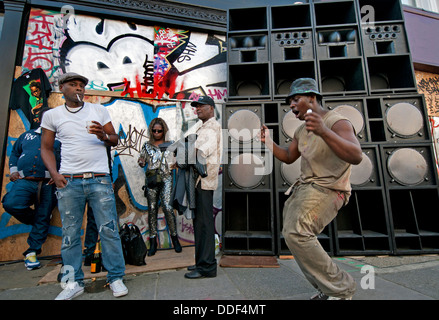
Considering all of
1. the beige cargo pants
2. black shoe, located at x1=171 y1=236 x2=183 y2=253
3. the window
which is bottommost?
black shoe, located at x1=171 y1=236 x2=183 y2=253

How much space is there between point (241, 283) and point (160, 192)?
1.77m

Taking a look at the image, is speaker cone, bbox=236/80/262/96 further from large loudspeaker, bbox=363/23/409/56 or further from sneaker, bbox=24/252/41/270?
sneaker, bbox=24/252/41/270

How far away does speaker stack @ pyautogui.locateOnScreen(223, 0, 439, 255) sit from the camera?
2951 millimetres

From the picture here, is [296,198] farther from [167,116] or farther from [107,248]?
[167,116]

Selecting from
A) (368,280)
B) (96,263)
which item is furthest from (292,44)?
(96,263)

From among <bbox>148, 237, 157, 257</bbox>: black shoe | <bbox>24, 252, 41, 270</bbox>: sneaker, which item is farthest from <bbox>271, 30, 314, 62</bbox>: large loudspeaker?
<bbox>24, 252, 41, 270</bbox>: sneaker

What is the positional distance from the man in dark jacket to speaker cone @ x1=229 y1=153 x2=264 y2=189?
2243 millimetres

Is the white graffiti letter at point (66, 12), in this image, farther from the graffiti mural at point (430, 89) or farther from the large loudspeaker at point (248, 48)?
the graffiti mural at point (430, 89)

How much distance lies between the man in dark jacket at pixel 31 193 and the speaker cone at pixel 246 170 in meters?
2.24

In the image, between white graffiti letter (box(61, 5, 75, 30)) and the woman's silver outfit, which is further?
white graffiti letter (box(61, 5, 75, 30))

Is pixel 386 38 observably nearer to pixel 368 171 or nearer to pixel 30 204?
Result: pixel 368 171

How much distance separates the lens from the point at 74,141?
196cm

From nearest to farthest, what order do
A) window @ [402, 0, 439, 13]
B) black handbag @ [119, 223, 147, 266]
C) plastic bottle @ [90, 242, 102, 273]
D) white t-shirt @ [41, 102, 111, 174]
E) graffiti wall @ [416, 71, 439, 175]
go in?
white t-shirt @ [41, 102, 111, 174] < plastic bottle @ [90, 242, 102, 273] < black handbag @ [119, 223, 147, 266] < graffiti wall @ [416, 71, 439, 175] < window @ [402, 0, 439, 13]

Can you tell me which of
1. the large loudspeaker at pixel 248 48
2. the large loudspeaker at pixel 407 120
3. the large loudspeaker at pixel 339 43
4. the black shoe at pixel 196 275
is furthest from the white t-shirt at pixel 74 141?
the large loudspeaker at pixel 407 120
